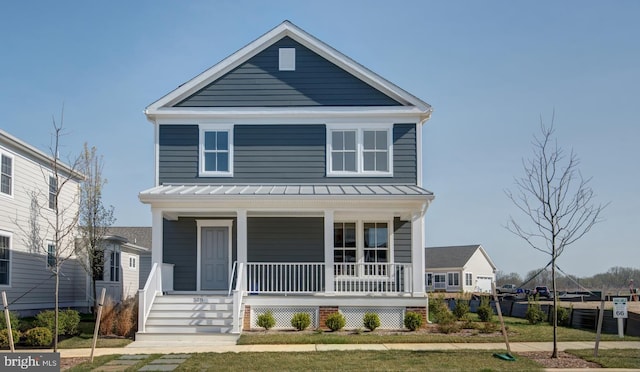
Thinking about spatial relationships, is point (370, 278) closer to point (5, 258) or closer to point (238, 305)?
point (238, 305)

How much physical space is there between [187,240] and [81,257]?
8.37 meters

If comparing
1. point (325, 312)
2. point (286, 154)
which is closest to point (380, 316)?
point (325, 312)

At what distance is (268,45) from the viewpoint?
21.2 metres

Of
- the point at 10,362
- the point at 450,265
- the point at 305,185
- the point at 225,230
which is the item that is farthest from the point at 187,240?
the point at 450,265

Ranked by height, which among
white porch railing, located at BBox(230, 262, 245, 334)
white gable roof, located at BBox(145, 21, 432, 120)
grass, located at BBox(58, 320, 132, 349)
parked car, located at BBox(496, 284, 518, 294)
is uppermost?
white gable roof, located at BBox(145, 21, 432, 120)

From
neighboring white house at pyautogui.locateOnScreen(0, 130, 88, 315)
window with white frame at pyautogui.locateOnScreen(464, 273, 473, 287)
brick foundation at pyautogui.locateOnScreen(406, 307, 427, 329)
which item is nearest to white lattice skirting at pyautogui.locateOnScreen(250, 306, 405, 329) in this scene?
brick foundation at pyautogui.locateOnScreen(406, 307, 427, 329)

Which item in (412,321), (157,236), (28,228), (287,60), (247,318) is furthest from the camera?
(28,228)

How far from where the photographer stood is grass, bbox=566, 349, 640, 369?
12.0 m

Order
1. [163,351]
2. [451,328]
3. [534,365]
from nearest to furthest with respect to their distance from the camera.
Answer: [534,365] → [163,351] → [451,328]

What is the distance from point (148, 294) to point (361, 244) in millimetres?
6784

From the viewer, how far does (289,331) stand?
1745cm

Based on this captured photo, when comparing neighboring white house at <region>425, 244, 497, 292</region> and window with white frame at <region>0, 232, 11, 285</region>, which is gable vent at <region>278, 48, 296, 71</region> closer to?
window with white frame at <region>0, 232, 11, 285</region>

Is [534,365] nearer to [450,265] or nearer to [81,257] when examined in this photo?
[81,257]

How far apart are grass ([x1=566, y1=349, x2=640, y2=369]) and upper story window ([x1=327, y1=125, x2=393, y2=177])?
29.0ft
